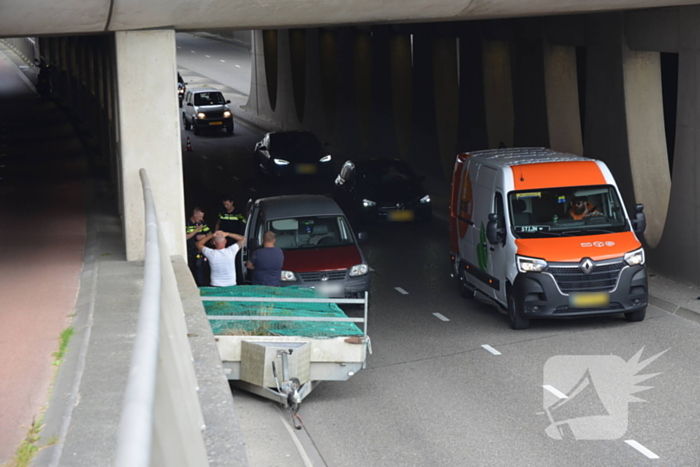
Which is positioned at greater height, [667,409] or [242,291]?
[242,291]

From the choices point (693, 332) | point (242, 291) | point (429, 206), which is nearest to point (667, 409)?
point (693, 332)

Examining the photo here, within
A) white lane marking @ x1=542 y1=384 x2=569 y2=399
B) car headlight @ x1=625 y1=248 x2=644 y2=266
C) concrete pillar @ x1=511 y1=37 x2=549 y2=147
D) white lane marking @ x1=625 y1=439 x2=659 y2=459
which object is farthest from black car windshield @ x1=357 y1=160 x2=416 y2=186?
white lane marking @ x1=625 y1=439 x2=659 y2=459

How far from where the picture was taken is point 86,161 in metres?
26.5

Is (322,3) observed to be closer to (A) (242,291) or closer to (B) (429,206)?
(A) (242,291)

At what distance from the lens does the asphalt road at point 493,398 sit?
8586mm

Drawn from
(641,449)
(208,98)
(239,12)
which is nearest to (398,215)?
(239,12)

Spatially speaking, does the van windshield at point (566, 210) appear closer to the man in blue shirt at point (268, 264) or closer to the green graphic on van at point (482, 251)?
the green graphic on van at point (482, 251)

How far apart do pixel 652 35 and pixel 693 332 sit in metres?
5.31

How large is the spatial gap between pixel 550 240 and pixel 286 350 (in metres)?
4.76

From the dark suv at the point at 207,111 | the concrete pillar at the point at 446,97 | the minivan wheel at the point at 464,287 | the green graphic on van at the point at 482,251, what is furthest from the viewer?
the dark suv at the point at 207,111

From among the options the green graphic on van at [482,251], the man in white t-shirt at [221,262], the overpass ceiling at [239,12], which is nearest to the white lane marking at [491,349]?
the green graphic on van at [482,251]

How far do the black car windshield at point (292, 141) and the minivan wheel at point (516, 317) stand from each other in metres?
16.8

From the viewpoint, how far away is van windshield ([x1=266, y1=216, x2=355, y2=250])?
14.4m

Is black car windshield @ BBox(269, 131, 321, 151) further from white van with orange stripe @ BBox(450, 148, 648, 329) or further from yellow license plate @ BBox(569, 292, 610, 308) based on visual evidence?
yellow license plate @ BBox(569, 292, 610, 308)
